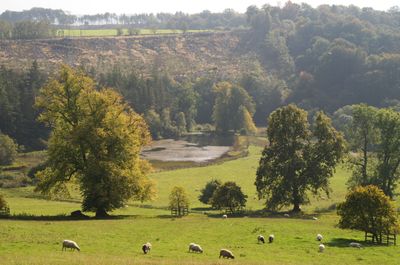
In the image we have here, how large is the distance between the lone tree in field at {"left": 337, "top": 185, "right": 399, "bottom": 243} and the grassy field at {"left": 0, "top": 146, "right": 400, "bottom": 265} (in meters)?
1.85

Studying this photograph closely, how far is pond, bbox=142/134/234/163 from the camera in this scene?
5758 inches

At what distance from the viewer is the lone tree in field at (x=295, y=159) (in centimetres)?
6900

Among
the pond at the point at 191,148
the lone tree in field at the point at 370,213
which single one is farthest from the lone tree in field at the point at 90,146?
the pond at the point at 191,148

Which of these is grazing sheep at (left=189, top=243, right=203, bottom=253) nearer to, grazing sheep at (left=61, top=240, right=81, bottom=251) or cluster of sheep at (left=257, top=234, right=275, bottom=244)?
cluster of sheep at (left=257, top=234, right=275, bottom=244)

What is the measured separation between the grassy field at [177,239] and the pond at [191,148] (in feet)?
248

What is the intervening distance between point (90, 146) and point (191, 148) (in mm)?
105499

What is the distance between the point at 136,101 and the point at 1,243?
159m

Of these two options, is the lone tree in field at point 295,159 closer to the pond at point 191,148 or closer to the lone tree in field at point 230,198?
the lone tree in field at point 230,198

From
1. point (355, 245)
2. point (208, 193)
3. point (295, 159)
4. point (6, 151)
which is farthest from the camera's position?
point (6, 151)

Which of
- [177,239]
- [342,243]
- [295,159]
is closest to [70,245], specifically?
[177,239]

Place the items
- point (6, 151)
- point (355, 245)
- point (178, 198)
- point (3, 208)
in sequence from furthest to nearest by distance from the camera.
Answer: point (6, 151) → point (178, 198) → point (3, 208) → point (355, 245)

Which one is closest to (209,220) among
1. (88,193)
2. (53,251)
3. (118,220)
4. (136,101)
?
(118,220)

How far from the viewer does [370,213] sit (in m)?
49.1

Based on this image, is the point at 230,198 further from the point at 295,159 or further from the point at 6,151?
the point at 6,151
